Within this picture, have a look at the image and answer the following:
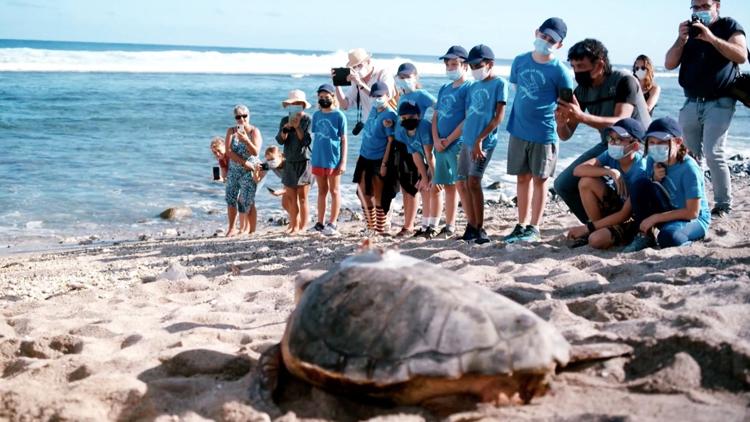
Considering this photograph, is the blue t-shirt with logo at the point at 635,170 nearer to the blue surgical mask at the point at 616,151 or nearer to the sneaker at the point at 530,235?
the blue surgical mask at the point at 616,151

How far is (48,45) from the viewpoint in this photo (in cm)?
6341

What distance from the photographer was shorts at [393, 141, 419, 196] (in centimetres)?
707

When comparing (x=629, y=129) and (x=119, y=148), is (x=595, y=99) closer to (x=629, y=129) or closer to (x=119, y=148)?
(x=629, y=129)

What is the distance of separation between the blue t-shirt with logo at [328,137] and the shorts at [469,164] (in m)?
1.95

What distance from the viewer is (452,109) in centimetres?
646

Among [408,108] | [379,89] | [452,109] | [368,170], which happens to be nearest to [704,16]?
[452,109]

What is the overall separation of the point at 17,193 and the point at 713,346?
10.1m

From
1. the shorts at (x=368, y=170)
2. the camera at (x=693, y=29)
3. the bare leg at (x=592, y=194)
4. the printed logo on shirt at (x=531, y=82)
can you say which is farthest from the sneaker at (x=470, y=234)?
the camera at (x=693, y=29)

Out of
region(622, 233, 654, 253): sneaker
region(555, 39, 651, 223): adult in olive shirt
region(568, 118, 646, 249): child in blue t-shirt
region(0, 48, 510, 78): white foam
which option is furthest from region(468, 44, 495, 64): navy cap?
region(0, 48, 510, 78): white foam

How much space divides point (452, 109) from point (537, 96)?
92 centimetres

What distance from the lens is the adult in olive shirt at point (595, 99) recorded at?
5.45m

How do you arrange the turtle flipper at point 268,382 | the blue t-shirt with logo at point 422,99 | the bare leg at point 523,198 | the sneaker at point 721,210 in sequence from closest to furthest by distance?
the turtle flipper at point 268,382 → the bare leg at point 523,198 → the sneaker at point 721,210 → the blue t-shirt with logo at point 422,99

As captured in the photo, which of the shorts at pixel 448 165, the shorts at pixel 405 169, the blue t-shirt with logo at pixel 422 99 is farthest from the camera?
the shorts at pixel 405 169

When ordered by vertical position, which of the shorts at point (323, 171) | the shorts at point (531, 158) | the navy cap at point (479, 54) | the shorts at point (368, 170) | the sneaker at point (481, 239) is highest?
the navy cap at point (479, 54)
